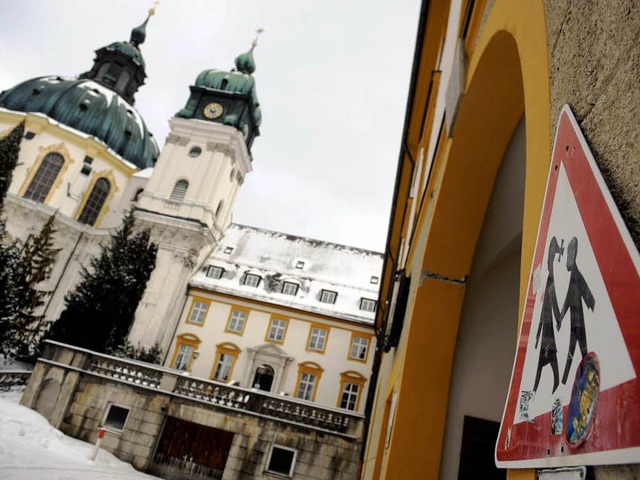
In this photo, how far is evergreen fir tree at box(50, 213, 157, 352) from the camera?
2434 cm

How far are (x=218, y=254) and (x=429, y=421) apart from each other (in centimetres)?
3232

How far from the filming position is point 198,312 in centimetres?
3120

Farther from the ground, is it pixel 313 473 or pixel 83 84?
pixel 83 84

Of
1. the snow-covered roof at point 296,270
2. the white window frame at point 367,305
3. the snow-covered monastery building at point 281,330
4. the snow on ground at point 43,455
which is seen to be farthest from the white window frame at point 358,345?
the snow on ground at point 43,455

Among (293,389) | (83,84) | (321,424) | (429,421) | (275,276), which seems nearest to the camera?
(429,421)

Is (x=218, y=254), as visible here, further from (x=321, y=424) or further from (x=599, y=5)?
(x=599, y=5)

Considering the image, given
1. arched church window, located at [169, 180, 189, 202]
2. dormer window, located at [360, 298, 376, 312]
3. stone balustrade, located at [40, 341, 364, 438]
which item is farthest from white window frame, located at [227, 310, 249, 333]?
stone balustrade, located at [40, 341, 364, 438]

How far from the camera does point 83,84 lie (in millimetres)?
46094

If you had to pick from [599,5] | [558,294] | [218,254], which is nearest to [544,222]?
[558,294]

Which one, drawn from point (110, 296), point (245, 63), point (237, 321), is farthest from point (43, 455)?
point (245, 63)

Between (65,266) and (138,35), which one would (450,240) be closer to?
(65,266)

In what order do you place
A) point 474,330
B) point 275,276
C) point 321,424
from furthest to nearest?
point 275,276
point 321,424
point 474,330

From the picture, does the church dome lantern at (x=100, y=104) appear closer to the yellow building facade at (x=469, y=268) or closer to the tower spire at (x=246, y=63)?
the tower spire at (x=246, y=63)

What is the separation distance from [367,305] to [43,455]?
886 inches
